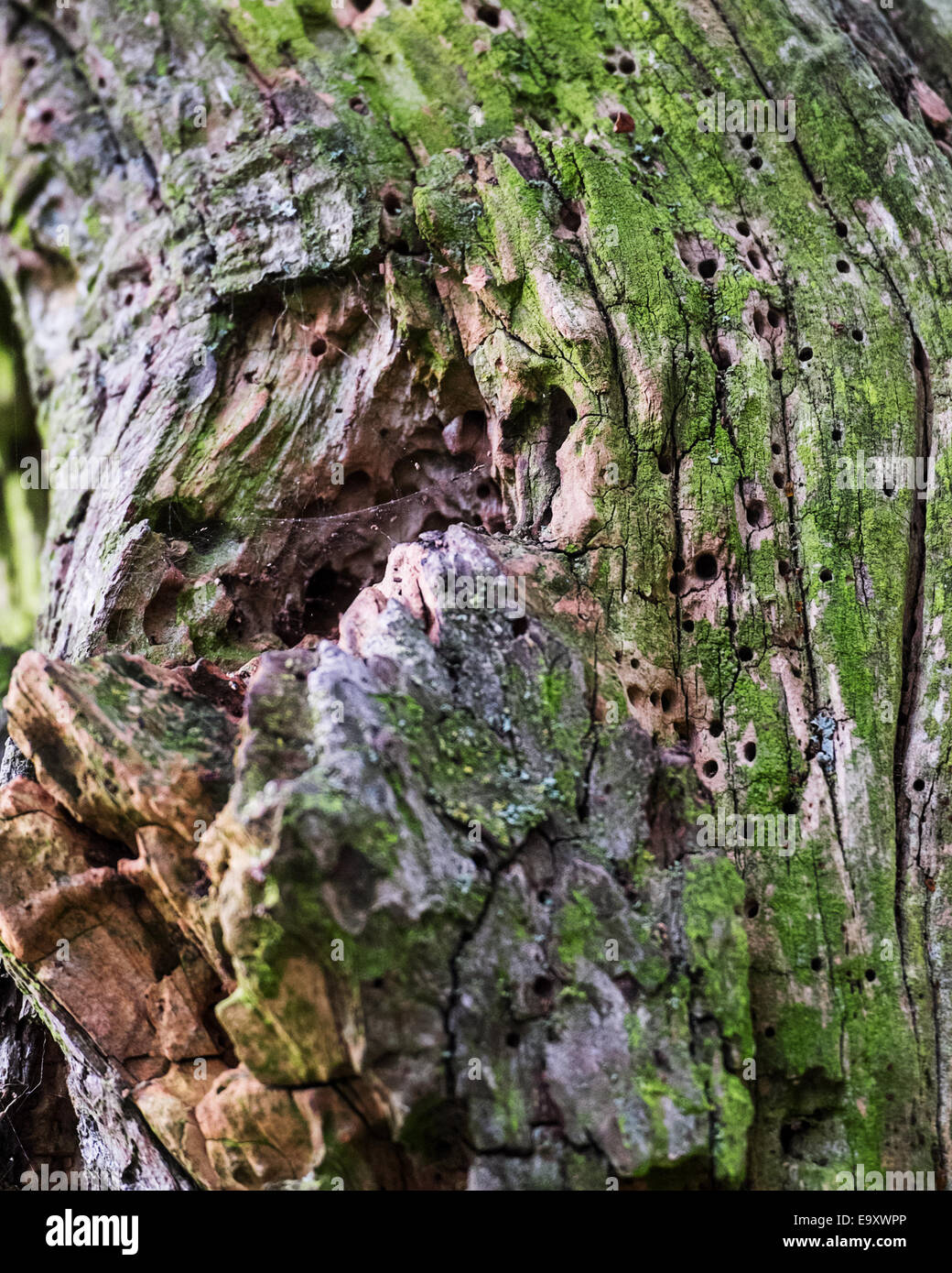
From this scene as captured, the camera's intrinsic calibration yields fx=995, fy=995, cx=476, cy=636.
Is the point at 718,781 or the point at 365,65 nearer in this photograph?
the point at 718,781

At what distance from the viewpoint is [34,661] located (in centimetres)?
381

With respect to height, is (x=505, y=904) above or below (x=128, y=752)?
below

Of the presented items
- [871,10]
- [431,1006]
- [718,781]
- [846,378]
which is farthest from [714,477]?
[871,10]

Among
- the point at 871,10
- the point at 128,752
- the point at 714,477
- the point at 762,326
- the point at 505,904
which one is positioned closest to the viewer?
the point at 505,904

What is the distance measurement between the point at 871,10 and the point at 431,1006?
649 cm

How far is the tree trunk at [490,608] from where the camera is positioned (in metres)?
3.38

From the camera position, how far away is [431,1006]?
3.29 meters

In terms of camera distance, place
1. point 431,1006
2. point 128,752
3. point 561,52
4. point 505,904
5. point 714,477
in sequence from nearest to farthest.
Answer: point 431,1006, point 505,904, point 128,752, point 714,477, point 561,52

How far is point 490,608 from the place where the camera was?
4.08 metres

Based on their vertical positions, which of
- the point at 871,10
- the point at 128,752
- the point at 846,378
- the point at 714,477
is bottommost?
the point at 128,752

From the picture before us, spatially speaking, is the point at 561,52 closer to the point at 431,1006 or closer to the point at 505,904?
the point at 505,904

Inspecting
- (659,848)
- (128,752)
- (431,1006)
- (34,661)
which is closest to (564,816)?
(659,848)

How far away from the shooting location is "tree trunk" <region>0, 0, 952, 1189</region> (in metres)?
3.38

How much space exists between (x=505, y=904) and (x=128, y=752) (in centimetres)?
152
